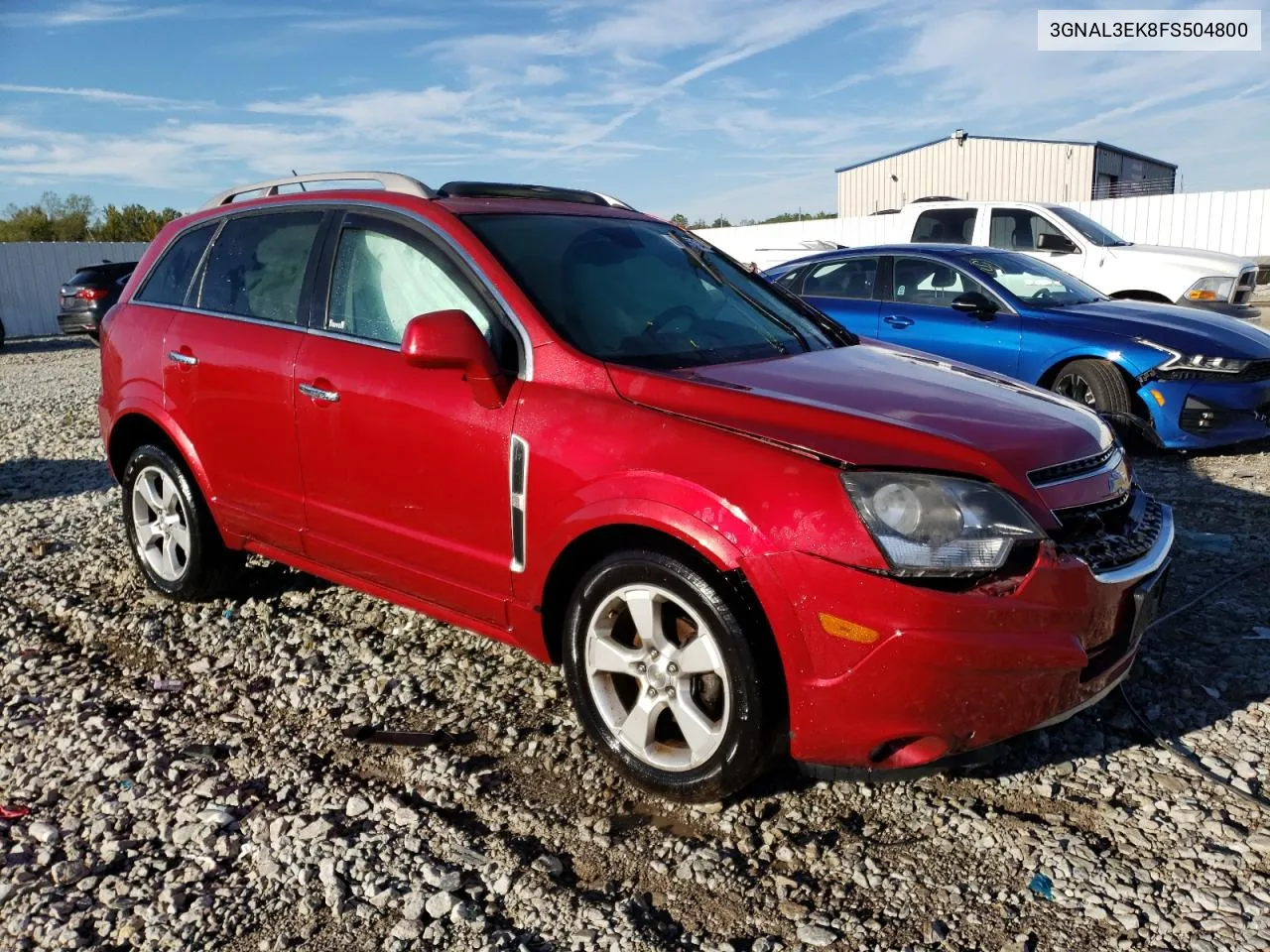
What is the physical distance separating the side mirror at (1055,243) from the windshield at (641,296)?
25.8ft

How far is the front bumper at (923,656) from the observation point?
97.1 inches

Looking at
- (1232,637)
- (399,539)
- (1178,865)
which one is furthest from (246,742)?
(1232,637)

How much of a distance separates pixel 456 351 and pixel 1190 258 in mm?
9518

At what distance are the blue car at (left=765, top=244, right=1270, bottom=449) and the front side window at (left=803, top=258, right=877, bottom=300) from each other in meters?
0.01

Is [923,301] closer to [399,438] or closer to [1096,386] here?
[1096,386]

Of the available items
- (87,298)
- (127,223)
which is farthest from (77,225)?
(87,298)

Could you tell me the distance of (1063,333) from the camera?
717 cm

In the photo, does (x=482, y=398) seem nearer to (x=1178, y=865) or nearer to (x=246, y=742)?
(x=246, y=742)

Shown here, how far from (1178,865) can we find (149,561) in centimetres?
425

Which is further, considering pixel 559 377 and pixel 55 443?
pixel 55 443

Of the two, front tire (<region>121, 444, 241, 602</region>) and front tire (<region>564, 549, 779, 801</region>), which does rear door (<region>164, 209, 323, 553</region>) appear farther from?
front tire (<region>564, 549, 779, 801</region>)

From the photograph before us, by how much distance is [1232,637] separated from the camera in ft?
13.1

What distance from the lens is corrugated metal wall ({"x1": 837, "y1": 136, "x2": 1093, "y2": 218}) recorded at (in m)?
34.5

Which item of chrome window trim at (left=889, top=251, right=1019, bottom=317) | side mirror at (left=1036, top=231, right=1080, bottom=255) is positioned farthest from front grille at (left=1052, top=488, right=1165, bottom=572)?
side mirror at (left=1036, top=231, right=1080, bottom=255)
